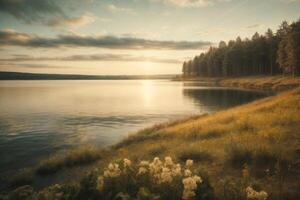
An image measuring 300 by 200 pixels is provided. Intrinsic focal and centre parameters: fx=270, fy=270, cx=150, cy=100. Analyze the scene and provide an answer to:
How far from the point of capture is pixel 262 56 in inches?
3976

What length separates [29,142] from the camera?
21859 mm

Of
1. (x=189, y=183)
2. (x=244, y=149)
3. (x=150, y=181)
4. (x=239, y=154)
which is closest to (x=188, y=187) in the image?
(x=189, y=183)

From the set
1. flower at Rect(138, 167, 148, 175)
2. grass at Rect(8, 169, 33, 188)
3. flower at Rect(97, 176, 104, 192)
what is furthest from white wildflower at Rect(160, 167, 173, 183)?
grass at Rect(8, 169, 33, 188)

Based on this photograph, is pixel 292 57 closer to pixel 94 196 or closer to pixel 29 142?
pixel 29 142

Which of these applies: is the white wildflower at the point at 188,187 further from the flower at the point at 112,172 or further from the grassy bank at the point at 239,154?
the flower at the point at 112,172

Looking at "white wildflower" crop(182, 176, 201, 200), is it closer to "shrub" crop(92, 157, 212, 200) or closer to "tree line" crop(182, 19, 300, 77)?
"shrub" crop(92, 157, 212, 200)

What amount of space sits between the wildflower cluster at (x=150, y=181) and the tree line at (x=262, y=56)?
66347 mm

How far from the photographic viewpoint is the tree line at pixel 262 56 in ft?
214

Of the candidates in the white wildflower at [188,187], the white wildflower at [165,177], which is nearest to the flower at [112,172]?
the white wildflower at [165,177]

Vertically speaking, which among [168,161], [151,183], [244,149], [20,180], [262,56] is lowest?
[20,180]

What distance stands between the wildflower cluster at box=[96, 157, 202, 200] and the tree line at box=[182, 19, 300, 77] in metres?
66.3

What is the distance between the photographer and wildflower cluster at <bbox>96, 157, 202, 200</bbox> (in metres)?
6.53

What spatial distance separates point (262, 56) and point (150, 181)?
105 metres

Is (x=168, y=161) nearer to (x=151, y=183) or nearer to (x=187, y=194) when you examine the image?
(x=151, y=183)
